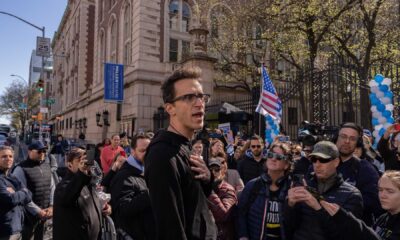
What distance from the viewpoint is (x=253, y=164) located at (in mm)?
6121

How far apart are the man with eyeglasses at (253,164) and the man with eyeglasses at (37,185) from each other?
10.7ft

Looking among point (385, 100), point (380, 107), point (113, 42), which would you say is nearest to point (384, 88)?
point (385, 100)

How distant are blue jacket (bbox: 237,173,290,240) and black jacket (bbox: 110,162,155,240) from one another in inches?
48.0

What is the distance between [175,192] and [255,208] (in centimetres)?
224

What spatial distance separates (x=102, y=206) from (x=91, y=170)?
0.63 meters

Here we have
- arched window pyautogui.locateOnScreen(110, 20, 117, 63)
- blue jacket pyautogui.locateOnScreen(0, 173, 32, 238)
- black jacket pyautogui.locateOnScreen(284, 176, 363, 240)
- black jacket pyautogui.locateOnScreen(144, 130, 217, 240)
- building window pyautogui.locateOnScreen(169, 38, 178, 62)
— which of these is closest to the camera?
black jacket pyautogui.locateOnScreen(144, 130, 217, 240)

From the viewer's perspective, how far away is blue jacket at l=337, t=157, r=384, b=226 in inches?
145

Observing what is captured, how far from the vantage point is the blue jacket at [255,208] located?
381 centimetres

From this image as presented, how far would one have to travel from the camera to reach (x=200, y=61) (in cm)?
1595

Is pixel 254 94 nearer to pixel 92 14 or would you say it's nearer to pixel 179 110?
pixel 179 110

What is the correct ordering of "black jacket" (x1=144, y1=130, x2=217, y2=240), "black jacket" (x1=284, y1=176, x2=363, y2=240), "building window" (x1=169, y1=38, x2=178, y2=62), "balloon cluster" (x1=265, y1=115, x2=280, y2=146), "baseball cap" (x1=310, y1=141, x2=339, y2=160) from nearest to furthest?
"black jacket" (x1=144, y1=130, x2=217, y2=240) < "black jacket" (x1=284, y1=176, x2=363, y2=240) < "baseball cap" (x1=310, y1=141, x2=339, y2=160) < "balloon cluster" (x1=265, y1=115, x2=280, y2=146) < "building window" (x1=169, y1=38, x2=178, y2=62)

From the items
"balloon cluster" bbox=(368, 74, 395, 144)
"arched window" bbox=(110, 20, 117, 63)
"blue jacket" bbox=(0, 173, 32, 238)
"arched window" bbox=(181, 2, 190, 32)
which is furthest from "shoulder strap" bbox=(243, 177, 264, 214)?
"arched window" bbox=(110, 20, 117, 63)

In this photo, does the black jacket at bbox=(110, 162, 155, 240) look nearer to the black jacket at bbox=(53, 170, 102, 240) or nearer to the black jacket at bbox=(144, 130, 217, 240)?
the black jacket at bbox=(53, 170, 102, 240)

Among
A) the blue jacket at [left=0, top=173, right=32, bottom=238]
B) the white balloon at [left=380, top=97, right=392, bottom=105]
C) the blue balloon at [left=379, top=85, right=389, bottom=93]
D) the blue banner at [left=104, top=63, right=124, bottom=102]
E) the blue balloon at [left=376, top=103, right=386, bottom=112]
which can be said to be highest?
the blue banner at [left=104, top=63, right=124, bottom=102]
